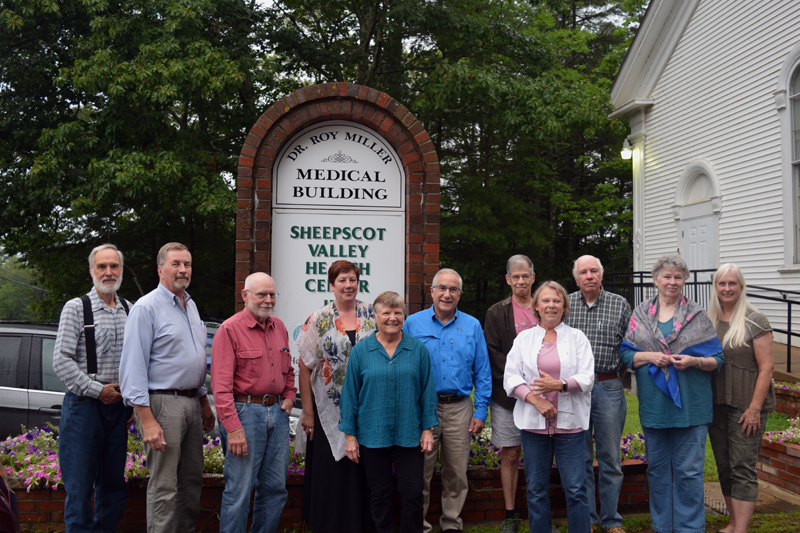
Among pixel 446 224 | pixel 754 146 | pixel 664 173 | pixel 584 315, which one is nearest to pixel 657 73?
pixel 664 173

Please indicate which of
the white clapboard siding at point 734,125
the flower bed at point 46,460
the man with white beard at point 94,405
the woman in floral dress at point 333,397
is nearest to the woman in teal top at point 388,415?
the woman in floral dress at point 333,397

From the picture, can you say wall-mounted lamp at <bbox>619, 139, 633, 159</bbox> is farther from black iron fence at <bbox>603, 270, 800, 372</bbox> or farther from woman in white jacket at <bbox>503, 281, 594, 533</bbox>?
woman in white jacket at <bbox>503, 281, 594, 533</bbox>

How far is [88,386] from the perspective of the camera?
3496 mm

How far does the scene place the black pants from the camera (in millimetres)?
3598

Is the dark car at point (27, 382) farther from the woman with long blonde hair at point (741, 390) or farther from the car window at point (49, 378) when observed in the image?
the woman with long blonde hair at point (741, 390)

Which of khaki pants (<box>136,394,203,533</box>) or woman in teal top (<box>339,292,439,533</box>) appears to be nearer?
khaki pants (<box>136,394,203,533</box>)

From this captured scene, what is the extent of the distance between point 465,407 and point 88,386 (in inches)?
87.6

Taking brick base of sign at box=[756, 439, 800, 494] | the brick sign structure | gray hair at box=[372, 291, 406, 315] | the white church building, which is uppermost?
the white church building

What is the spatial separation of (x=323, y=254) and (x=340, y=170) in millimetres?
728

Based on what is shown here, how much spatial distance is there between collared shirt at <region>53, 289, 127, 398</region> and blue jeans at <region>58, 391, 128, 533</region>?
0.13 m

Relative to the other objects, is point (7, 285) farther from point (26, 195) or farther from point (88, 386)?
point (88, 386)

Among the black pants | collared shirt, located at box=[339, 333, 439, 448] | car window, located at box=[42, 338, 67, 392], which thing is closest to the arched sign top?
collared shirt, located at box=[339, 333, 439, 448]

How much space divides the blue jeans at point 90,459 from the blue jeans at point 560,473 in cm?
239

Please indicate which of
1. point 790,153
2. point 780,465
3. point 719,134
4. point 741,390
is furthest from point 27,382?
point 719,134
